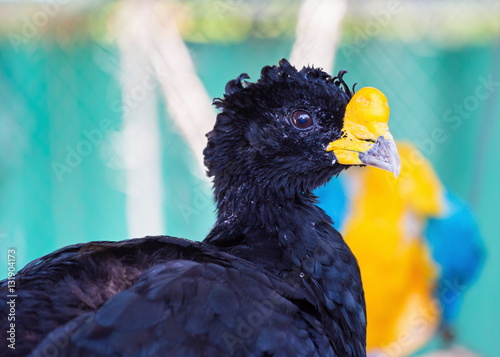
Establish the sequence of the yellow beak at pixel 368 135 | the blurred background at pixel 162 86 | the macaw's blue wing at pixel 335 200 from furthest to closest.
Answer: the blurred background at pixel 162 86
the macaw's blue wing at pixel 335 200
the yellow beak at pixel 368 135

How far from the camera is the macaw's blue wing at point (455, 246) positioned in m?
3.20

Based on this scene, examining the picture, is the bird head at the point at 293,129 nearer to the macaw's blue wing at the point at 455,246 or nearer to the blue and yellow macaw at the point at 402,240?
the blue and yellow macaw at the point at 402,240

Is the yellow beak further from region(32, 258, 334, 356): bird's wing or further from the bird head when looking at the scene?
region(32, 258, 334, 356): bird's wing

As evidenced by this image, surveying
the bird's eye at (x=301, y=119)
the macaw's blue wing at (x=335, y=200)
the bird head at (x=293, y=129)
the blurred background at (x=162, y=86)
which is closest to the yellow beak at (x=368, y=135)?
the bird head at (x=293, y=129)

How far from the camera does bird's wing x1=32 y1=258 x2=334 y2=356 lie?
1.36 metres

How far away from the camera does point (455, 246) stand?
3197 millimetres

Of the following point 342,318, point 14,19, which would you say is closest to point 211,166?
point 342,318

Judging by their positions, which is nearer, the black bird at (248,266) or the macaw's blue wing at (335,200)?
the black bird at (248,266)

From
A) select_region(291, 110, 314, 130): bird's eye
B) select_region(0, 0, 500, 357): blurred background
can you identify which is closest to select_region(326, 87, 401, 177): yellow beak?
select_region(291, 110, 314, 130): bird's eye

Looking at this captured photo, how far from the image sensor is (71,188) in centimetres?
331

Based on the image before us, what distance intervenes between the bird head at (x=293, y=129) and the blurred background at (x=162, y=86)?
139 centimetres

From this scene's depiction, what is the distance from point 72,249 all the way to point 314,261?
0.74m

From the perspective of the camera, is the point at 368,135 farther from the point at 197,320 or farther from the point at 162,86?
the point at 162,86

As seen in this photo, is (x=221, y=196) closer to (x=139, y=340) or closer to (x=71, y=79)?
(x=139, y=340)
